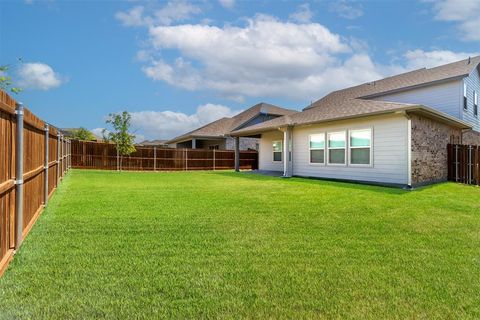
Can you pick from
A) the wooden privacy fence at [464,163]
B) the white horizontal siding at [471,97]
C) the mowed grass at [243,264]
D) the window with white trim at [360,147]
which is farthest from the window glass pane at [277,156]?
the mowed grass at [243,264]

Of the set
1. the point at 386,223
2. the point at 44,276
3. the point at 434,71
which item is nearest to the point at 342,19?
the point at 434,71

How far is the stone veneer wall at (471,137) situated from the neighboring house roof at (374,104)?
1.60m

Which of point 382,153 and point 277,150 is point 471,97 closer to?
point 382,153

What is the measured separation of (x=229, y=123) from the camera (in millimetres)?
31250

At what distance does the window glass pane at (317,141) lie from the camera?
14094 millimetres

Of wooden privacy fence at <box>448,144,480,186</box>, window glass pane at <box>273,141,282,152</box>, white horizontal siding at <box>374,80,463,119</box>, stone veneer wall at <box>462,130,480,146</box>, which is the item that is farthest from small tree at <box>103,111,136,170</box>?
stone veneer wall at <box>462,130,480,146</box>

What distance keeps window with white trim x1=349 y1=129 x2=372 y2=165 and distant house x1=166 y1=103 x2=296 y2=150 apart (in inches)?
617

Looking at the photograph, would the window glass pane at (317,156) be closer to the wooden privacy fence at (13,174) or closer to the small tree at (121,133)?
the wooden privacy fence at (13,174)

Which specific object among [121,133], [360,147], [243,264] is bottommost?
[243,264]

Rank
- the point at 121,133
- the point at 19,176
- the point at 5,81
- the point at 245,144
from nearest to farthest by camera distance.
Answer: the point at 19,176 → the point at 5,81 → the point at 121,133 → the point at 245,144

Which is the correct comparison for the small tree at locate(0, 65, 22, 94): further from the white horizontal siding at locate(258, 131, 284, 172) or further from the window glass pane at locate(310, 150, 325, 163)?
the white horizontal siding at locate(258, 131, 284, 172)

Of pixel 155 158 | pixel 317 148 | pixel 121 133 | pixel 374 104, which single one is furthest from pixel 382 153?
pixel 155 158

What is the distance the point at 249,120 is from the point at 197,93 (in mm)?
6171

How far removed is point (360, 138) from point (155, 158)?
15266 mm
